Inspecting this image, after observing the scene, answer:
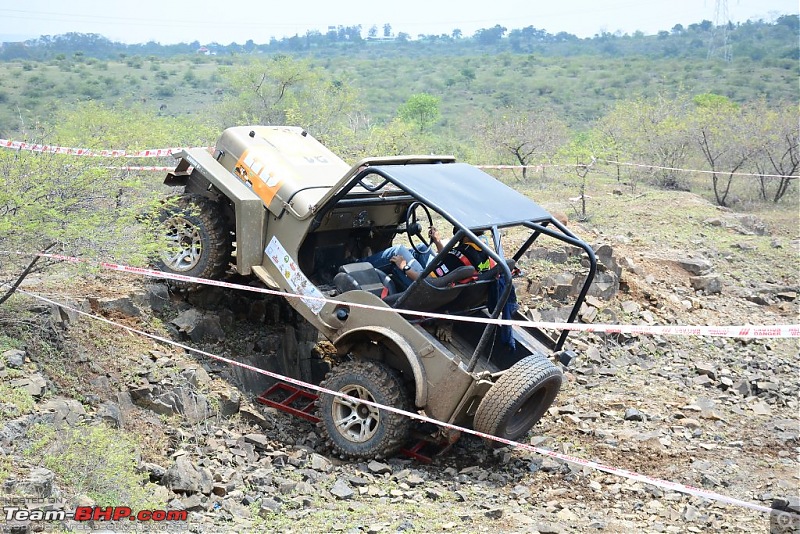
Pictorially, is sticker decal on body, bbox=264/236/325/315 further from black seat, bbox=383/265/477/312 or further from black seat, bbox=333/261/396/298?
black seat, bbox=383/265/477/312

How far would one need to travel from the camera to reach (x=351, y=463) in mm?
7016

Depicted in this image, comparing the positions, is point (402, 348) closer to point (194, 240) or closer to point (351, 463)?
point (351, 463)

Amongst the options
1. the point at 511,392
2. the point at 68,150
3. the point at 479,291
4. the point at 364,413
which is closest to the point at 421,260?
the point at 479,291

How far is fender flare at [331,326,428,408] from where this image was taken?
6.73 m

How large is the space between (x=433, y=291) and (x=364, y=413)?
1180 millimetres

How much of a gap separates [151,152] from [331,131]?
1093 cm

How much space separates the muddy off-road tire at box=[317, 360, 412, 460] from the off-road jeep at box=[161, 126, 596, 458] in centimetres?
1

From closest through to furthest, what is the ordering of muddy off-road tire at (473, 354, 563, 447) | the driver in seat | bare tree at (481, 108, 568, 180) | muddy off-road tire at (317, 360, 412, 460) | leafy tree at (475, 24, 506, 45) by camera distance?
muddy off-road tire at (473, 354, 563, 447), muddy off-road tire at (317, 360, 412, 460), the driver in seat, bare tree at (481, 108, 568, 180), leafy tree at (475, 24, 506, 45)

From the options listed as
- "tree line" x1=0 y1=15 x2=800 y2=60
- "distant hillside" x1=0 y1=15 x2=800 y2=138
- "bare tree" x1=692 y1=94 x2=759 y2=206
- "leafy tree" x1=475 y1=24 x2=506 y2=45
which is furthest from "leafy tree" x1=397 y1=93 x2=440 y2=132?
"leafy tree" x1=475 y1=24 x2=506 y2=45

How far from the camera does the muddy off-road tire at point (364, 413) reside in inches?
270

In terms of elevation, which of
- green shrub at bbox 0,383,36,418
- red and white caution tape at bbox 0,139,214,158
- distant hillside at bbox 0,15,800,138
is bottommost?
green shrub at bbox 0,383,36,418

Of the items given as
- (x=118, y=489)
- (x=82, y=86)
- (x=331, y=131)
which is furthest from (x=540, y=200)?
(x=82, y=86)

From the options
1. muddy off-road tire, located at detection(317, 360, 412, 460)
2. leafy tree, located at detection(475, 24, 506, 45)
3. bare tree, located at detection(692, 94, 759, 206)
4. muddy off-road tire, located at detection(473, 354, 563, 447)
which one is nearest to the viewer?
muddy off-road tire, located at detection(473, 354, 563, 447)

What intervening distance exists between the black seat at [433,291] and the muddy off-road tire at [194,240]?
6.93ft
